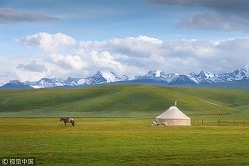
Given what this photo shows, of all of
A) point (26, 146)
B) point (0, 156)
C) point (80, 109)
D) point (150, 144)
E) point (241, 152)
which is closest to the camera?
point (0, 156)

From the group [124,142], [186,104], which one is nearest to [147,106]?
[186,104]

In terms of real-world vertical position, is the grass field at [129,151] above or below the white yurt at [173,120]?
below

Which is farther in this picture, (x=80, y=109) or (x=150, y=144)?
(x=80, y=109)

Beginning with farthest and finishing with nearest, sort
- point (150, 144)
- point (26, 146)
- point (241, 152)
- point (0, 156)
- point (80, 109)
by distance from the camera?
point (80, 109), point (150, 144), point (26, 146), point (241, 152), point (0, 156)

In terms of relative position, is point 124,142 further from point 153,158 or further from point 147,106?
point 147,106

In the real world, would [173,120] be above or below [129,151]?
above

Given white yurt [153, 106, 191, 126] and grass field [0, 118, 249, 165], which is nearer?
grass field [0, 118, 249, 165]

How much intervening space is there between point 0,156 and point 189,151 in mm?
14765

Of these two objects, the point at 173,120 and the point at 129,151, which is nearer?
the point at 129,151

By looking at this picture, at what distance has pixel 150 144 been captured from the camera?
4503cm

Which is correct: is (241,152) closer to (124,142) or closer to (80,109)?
(124,142)

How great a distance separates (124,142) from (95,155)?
10671mm

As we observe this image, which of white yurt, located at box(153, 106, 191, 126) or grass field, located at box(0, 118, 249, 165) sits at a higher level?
white yurt, located at box(153, 106, 191, 126)

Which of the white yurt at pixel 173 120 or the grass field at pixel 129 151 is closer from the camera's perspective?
the grass field at pixel 129 151
